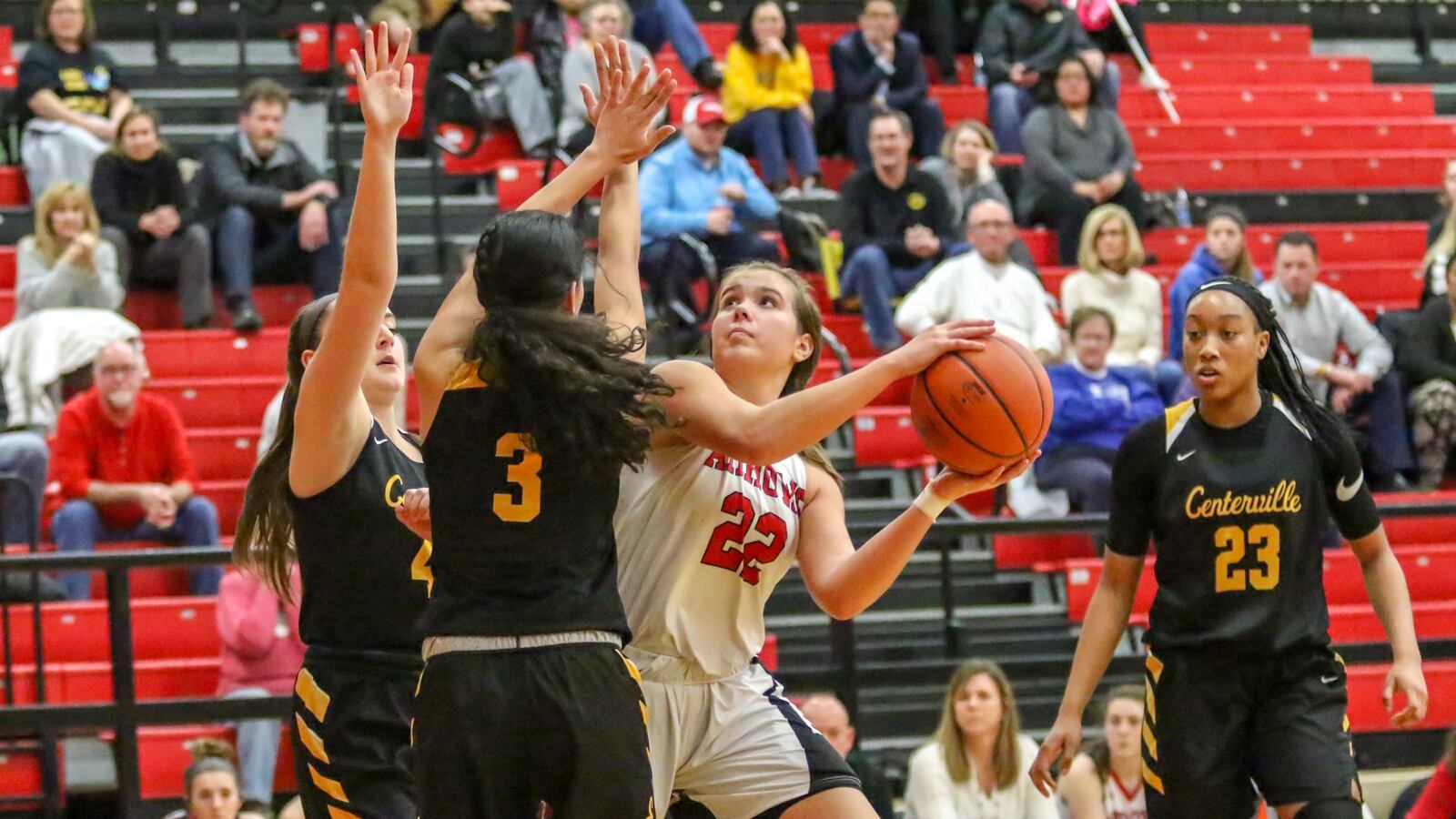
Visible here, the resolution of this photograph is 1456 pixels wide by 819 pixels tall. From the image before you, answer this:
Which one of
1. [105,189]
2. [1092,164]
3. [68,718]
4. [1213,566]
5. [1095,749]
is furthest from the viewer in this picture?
[1092,164]

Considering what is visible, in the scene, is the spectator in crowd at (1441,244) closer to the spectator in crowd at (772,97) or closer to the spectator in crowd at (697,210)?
the spectator in crowd at (772,97)

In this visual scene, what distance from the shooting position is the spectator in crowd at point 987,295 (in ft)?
30.2

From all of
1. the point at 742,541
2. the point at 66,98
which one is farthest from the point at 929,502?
the point at 66,98

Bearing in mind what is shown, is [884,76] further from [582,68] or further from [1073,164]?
[582,68]

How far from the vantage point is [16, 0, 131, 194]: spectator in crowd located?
9945 millimetres

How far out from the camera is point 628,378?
3426mm

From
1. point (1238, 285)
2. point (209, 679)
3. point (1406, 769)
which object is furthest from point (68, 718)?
point (1406, 769)

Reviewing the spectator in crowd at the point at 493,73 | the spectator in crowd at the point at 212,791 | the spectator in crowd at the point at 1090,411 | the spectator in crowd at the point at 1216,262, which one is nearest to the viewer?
the spectator in crowd at the point at 212,791

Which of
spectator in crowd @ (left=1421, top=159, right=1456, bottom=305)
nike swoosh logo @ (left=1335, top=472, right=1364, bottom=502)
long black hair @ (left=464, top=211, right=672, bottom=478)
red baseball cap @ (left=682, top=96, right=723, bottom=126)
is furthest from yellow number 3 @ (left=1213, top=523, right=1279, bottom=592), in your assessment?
spectator in crowd @ (left=1421, top=159, right=1456, bottom=305)

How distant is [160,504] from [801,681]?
2.71 metres

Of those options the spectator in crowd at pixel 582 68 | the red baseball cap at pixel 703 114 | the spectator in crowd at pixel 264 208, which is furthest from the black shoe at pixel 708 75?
the spectator in crowd at pixel 264 208

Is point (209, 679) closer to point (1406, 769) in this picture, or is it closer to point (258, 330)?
point (258, 330)

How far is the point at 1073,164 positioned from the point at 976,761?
15.8 feet

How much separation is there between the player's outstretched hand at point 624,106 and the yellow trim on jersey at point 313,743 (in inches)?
51.7
